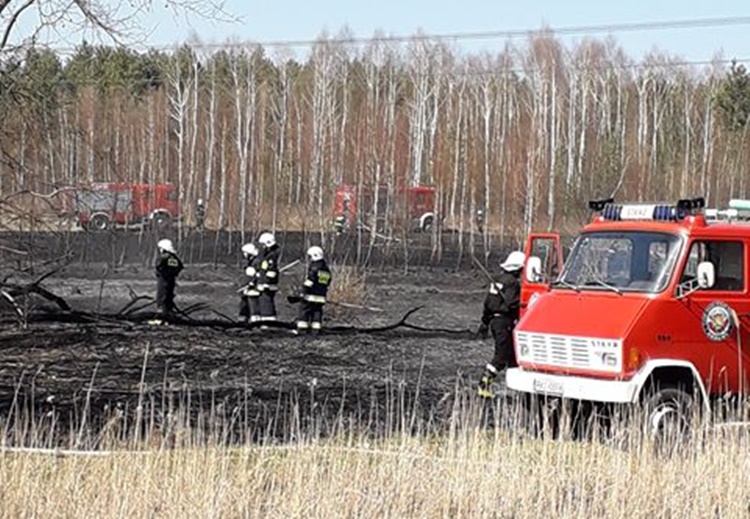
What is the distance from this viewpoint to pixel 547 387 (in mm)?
11781

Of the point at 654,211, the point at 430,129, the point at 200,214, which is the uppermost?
the point at 430,129

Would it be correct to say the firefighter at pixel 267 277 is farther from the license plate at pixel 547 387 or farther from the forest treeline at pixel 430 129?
the forest treeline at pixel 430 129

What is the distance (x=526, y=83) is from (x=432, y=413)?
183 feet

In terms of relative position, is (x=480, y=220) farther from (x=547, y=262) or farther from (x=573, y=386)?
(x=573, y=386)

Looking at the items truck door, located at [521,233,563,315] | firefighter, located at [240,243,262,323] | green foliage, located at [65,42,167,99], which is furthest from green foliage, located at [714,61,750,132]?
truck door, located at [521,233,563,315]

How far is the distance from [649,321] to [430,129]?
48278 millimetres

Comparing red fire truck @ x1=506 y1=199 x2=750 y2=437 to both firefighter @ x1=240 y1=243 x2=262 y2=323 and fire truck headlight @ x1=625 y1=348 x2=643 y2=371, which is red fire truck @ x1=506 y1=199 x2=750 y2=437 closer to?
fire truck headlight @ x1=625 y1=348 x2=643 y2=371

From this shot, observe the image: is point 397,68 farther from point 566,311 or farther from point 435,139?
point 566,311

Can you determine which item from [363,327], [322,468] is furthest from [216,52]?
[322,468]

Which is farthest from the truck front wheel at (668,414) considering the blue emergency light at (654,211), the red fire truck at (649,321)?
the blue emergency light at (654,211)

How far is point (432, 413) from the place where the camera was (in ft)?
42.9

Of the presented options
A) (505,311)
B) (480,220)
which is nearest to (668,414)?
(505,311)

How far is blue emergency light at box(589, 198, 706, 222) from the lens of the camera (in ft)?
39.4

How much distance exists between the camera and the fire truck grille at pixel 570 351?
11.2 metres
